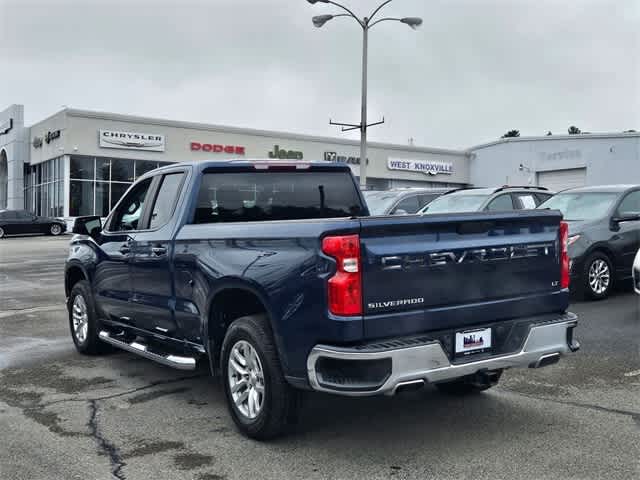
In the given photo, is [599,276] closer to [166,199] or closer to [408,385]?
[166,199]

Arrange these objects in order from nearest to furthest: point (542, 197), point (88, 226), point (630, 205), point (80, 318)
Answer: point (88, 226), point (80, 318), point (630, 205), point (542, 197)

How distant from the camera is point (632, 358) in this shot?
668 centimetres

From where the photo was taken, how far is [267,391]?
4.36 m

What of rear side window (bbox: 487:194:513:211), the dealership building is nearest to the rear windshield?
rear side window (bbox: 487:194:513:211)

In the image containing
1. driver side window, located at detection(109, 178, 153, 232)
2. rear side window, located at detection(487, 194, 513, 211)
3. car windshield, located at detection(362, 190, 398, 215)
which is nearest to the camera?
driver side window, located at detection(109, 178, 153, 232)

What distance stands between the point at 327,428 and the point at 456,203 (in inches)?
323

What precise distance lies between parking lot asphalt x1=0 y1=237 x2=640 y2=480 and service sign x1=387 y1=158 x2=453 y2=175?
41728 mm

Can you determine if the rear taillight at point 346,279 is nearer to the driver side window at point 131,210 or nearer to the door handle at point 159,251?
the door handle at point 159,251

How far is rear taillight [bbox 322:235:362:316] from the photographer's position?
3.91 m

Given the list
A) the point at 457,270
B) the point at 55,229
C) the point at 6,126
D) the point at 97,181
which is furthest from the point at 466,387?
the point at 6,126

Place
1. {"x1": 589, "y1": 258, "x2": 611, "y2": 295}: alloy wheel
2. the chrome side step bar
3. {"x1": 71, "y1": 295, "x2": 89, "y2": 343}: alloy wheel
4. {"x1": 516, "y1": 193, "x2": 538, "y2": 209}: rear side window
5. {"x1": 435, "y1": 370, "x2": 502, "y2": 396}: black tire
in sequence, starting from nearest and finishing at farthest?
the chrome side step bar
{"x1": 435, "y1": 370, "x2": 502, "y2": 396}: black tire
{"x1": 71, "y1": 295, "x2": 89, "y2": 343}: alloy wheel
{"x1": 589, "y1": 258, "x2": 611, "y2": 295}: alloy wheel
{"x1": 516, "y1": 193, "x2": 538, "y2": 209}: rear side window

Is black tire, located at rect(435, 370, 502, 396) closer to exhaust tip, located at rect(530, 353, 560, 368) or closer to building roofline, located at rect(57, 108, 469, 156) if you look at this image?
exhaust tip, located at rect(530, 353, 560, 368)

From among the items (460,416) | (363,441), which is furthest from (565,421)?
(363,441)

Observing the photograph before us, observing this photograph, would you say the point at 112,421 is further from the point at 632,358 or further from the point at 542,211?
the point at 632,358
